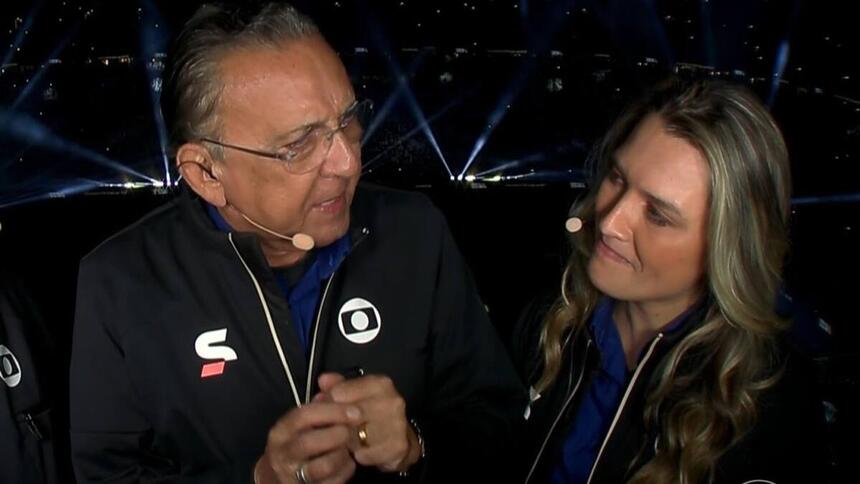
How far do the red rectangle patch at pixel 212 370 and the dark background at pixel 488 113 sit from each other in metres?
0.34

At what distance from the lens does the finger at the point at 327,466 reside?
1.14 meters

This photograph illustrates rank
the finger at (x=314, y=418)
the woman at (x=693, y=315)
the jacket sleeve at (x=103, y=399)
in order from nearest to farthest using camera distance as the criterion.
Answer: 1. the finger at (x=314, y=418)
2. the jacket sleeve at (x=103, y=399)
3. the woman at (x=693, y=315)

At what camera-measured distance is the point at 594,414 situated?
1827mm

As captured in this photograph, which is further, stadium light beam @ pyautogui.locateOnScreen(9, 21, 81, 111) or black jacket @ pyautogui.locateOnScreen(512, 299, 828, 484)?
stadium light beam @ pyautogui.locateOnScreen(9, 21, 81, 111)

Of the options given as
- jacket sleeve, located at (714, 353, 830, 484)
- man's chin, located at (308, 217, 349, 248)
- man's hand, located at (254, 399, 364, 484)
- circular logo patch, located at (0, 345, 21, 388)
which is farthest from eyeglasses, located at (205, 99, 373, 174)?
jacket sleeve, located at (714, 353, 830, 484)

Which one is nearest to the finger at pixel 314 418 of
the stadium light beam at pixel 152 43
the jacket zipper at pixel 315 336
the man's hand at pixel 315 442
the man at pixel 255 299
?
the man's hand at pixel 315 442

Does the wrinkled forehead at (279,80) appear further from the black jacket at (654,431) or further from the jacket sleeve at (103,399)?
the black jacket at (654,431)

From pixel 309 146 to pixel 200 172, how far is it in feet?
1.01

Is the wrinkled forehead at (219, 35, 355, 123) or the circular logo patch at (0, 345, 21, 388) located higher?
the wrinkled forehead at (219, 35, 355, 123)

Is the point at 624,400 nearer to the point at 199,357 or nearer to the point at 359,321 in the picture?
the point at 359,321

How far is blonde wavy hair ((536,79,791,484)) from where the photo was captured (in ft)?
5.24

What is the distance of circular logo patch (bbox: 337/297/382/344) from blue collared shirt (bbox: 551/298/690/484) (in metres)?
0.70

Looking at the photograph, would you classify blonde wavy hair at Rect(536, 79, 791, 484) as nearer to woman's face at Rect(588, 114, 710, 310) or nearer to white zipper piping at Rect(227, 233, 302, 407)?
woman's face at Rect(588, 114, 710, 310)

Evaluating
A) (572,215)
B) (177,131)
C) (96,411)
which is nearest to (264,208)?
(177,131)
